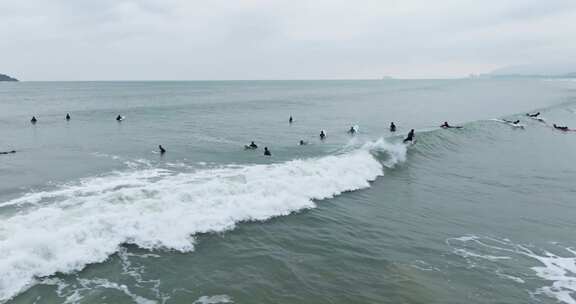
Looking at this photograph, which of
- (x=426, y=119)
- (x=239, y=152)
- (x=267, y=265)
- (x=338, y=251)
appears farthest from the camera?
(x=426, y=119)

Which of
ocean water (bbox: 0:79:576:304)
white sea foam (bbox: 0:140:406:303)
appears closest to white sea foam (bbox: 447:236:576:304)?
ocean water (bbox: 0:79:576:304)

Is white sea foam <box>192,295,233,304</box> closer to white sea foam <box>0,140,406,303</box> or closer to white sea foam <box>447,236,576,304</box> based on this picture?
white sea foam <box>0,140,406,303</box>

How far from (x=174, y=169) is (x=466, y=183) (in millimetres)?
19480

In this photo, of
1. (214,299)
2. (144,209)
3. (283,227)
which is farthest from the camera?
(283,227)

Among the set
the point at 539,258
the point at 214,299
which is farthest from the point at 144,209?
the point at 539,258

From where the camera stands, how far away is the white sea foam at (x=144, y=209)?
13.2 meters

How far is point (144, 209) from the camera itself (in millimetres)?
17188

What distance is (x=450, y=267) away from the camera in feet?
46.8

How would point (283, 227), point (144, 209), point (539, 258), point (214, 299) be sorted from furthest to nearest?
point (283, 227) < point (144, 209) < point (539, 258) < point (214, 299)

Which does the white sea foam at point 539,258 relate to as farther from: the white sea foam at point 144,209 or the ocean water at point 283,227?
the white sea foam at point 144,209

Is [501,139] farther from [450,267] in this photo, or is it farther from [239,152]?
[450,267]

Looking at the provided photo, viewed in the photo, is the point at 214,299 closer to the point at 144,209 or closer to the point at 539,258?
the point at 144,209

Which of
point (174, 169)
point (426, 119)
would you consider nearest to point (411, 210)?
point (174, 169)

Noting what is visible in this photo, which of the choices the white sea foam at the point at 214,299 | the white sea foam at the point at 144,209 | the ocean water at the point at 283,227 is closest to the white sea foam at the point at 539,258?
the ocean water at the point at 283,227
